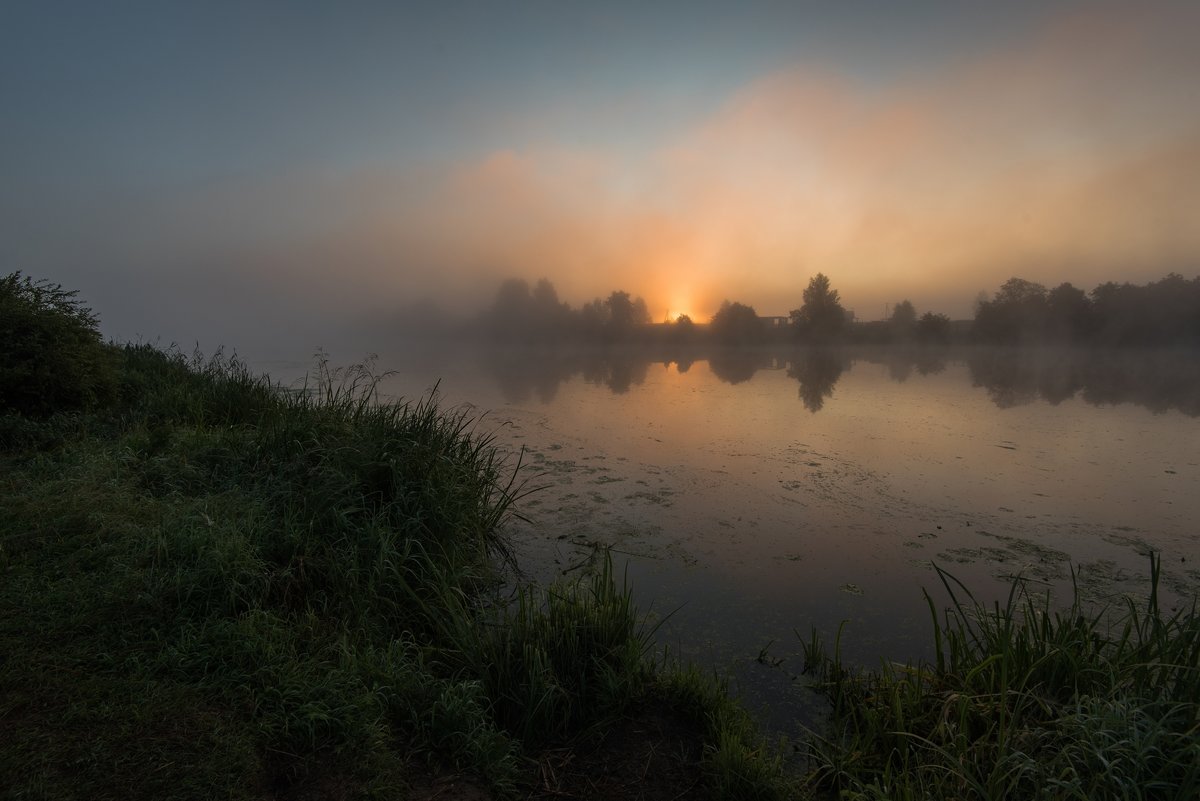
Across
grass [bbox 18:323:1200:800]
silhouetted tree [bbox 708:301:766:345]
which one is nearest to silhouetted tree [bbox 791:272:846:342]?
silhouetted tree [bbox 708:301:766:345]

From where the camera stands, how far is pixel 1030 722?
7.94 ft

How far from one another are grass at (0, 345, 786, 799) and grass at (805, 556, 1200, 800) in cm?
65

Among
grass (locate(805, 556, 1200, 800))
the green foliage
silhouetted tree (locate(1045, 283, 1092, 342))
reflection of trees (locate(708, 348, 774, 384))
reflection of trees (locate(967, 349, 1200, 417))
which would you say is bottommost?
the green foliage

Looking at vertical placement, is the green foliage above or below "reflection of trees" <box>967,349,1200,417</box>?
below

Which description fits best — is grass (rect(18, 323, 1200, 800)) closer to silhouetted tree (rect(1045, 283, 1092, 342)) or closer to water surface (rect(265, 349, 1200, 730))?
water surface (rect(265, 349, 1200, 730))

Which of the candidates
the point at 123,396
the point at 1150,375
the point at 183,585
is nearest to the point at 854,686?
the point at 183,585

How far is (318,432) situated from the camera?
5.17 metres

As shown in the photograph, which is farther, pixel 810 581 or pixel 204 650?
pixel 810 581

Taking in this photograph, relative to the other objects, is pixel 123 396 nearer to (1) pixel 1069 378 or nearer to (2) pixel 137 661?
(2) pixel 137 661

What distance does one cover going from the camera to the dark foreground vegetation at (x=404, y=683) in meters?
2.01

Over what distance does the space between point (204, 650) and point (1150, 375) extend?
33.4m

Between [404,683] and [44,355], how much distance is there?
6.54 meters

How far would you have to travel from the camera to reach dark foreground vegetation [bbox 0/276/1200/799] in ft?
6.59

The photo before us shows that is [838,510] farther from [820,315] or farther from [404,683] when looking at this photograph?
[820,315]
